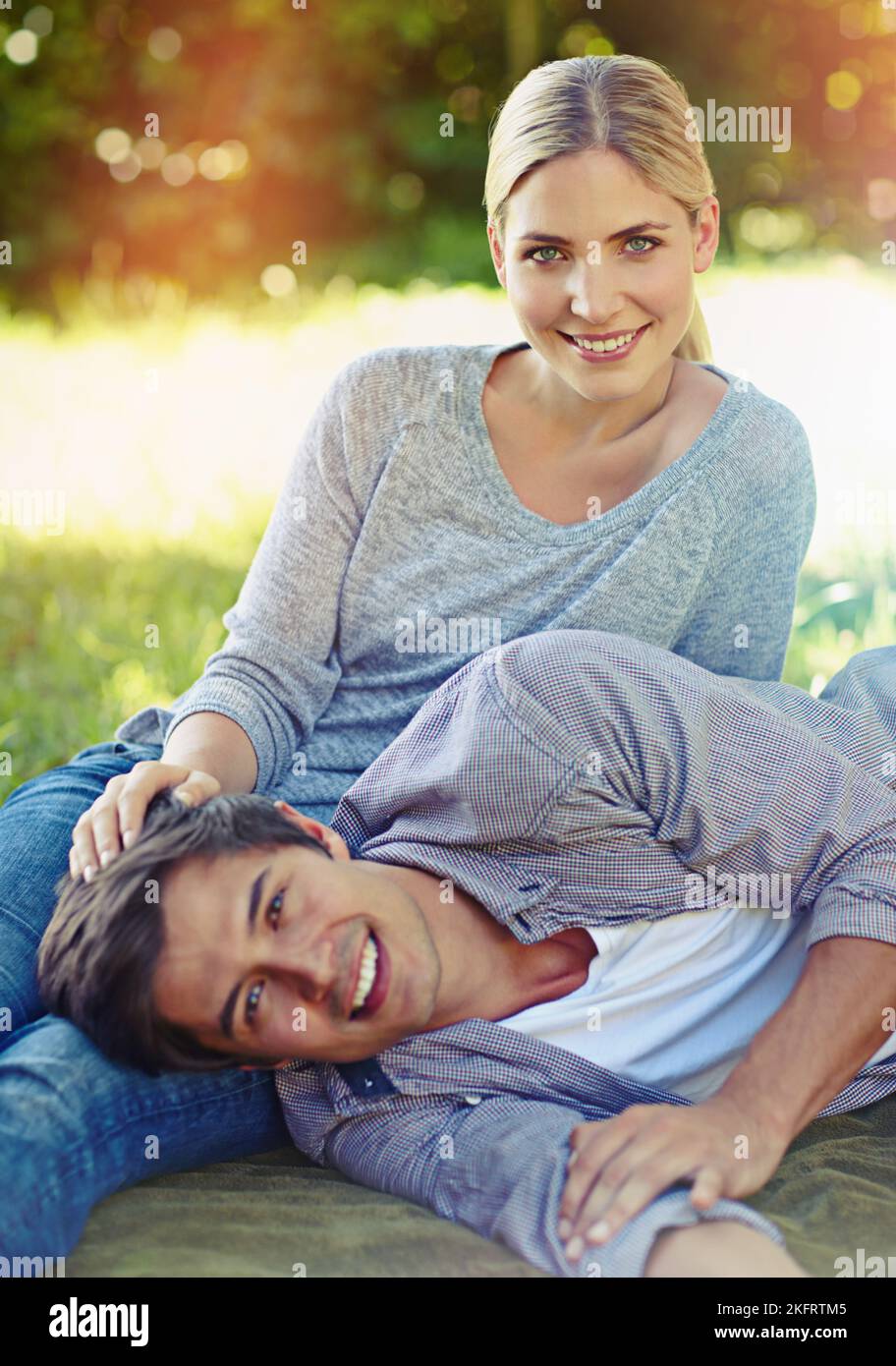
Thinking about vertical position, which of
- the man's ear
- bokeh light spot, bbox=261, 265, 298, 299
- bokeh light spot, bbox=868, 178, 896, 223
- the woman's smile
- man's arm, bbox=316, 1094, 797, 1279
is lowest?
man's arm, bbox=316, 1094, 797, 1279

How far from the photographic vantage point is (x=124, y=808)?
7.00 ft

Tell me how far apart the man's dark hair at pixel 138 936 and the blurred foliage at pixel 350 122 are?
25.1 ft

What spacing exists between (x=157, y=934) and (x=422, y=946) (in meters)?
0.34

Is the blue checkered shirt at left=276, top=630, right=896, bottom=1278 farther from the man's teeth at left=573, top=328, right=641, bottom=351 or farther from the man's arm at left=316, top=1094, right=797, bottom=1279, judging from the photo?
the man's teeth at left=573, top=328, right=641, bottom=351

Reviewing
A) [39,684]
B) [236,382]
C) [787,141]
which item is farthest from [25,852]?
[787,141]

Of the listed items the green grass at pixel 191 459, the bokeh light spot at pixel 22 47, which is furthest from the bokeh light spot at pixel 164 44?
the green grass at pixel 191 459

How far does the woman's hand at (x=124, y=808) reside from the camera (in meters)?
2.09

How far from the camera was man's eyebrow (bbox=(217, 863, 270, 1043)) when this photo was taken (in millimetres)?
1810

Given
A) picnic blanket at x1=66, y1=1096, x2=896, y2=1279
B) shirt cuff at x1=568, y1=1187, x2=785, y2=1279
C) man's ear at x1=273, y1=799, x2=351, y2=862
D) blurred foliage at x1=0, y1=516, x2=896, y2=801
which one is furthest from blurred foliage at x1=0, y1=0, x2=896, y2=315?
shirt cuff at x1=568, y1=1187, x2=785, y2=1279

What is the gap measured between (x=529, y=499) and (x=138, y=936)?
1207mm

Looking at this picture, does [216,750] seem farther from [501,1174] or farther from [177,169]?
[177,169]

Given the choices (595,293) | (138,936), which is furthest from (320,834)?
(595,293)

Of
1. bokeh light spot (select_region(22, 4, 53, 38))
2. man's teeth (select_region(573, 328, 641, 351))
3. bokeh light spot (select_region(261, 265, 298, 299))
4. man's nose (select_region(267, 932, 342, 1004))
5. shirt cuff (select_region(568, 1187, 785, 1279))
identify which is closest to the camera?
shirt cuff (select_region(568, 1187, 785, 1279))

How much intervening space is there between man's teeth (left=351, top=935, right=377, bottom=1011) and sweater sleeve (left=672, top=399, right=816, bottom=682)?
3.52 ft
